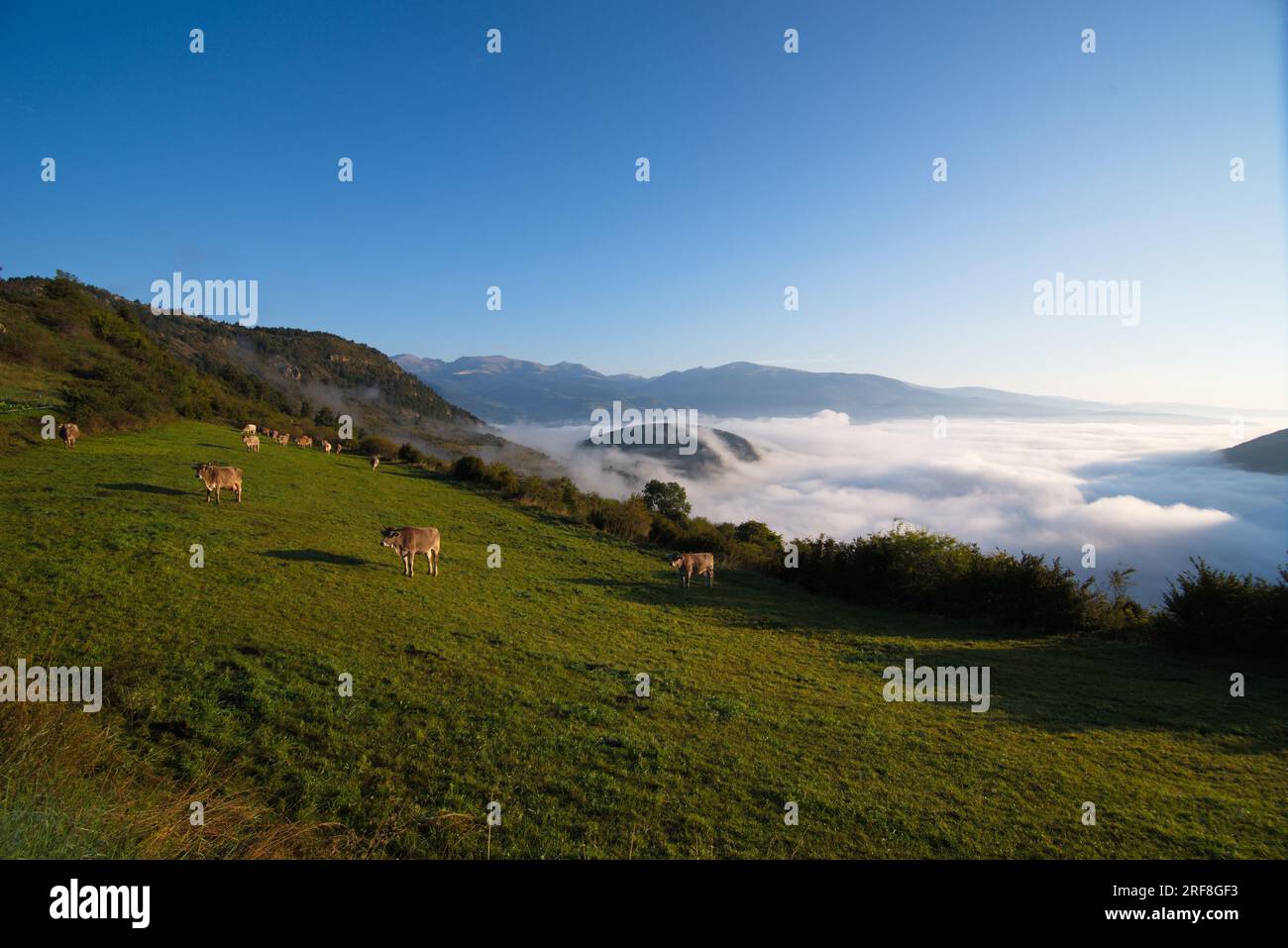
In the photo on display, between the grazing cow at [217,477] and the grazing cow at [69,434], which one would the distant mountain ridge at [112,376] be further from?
the grazing cow at [217,477]

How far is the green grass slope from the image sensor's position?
225 inches

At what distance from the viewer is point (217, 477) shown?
2017 centimetres

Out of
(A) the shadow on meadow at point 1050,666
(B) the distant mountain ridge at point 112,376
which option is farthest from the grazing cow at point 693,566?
(B) the distant mountain ridge at point 112,376

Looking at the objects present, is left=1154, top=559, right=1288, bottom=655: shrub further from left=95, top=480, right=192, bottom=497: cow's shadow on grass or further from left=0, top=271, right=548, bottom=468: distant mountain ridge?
left=0, top=271, right=548, bottom=468: distant mountain ridge

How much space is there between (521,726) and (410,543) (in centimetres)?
1030

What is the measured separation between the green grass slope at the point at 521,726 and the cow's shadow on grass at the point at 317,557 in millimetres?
136

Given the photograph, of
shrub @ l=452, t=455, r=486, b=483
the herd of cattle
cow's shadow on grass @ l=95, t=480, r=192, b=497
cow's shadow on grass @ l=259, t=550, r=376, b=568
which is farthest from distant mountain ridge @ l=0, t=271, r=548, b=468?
shrub @ l=452, t=455, r=486, b=483

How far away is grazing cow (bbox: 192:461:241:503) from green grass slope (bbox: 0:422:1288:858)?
6.39ft

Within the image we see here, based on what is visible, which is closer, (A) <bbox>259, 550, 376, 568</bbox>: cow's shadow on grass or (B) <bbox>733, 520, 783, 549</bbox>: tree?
(A) <bbox>259, 550, 376, 568</bbox>: cow's shadow on grass

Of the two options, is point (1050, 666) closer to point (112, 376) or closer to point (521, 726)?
point (521, 726)

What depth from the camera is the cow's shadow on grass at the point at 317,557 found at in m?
15.6

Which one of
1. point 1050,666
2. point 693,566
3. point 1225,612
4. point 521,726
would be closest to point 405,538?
point 521,726
